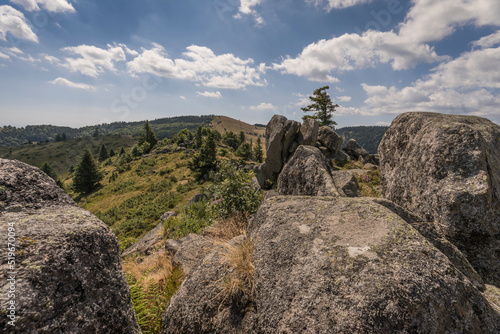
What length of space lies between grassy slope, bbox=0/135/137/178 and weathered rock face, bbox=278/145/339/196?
7132 inches

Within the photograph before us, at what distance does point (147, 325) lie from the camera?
4336 mm

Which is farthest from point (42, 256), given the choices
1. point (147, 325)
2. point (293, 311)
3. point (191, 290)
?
point (293, 311)

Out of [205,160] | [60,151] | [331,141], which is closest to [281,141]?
[331,141]

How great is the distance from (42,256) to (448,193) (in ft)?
23.4

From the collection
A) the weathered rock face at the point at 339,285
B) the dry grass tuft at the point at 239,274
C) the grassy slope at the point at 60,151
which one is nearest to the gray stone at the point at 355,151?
the weathered rock face at the point at 339,285

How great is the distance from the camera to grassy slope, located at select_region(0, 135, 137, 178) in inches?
6206

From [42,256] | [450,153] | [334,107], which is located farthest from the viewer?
[334,107]

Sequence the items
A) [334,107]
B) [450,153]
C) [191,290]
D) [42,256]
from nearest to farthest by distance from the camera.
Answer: [42,256]
[191,290]
[450,153]
[334,107]

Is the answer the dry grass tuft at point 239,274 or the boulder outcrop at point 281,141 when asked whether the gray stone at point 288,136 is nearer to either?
the boulder outcrop at point 281,141

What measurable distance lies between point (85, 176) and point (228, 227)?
7983cm

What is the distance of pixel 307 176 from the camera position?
25.9 ft

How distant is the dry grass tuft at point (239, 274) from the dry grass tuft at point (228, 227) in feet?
12.6

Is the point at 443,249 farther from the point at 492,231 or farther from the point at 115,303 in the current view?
the point at 115,303

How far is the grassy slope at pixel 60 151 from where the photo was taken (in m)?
158
